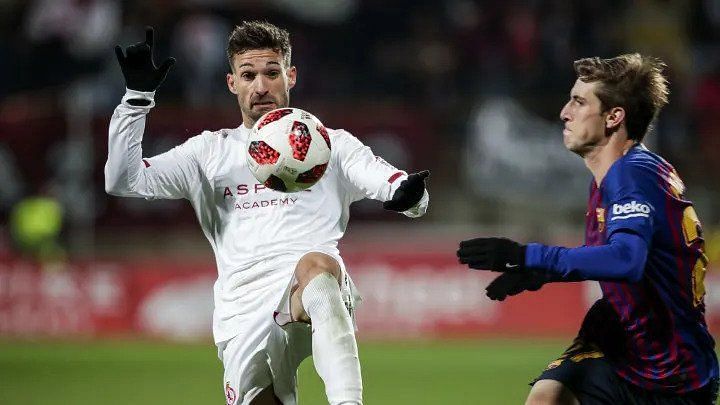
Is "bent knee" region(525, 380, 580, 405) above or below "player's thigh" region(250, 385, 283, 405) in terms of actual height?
above

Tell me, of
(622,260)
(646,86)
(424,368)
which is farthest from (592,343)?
(424,368)

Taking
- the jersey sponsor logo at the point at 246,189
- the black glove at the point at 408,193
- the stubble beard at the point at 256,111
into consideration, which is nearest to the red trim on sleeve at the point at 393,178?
the black glove at the point at 408,193

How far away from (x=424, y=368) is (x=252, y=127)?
18.9ft

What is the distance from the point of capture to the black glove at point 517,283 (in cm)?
450

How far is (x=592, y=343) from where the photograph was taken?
500cm

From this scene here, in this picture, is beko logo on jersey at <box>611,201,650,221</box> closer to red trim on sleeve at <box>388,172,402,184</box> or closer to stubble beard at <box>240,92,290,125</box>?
red trim on sleeve at <box>388,172,402,184</box>

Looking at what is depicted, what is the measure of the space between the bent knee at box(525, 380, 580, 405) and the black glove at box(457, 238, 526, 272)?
0.62 m

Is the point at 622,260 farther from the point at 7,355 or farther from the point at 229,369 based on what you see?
the point at 7,355

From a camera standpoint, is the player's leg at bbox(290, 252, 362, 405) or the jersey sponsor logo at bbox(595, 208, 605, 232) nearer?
the jersey sponsor logo at bbox(595, 208, 605, 232)

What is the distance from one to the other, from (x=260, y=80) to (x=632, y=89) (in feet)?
6.01

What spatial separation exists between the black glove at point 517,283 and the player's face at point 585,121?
2.36 feet

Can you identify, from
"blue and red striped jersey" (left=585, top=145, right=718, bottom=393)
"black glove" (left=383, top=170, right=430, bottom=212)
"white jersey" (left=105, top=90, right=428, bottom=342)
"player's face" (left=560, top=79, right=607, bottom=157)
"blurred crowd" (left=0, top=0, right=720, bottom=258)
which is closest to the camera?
"blue and red striped jersey" (left=585, top=145, right=718, bottom=393)

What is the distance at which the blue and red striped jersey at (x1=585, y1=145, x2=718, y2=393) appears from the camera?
4676mm

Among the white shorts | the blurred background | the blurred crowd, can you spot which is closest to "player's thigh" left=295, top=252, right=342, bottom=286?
the white shorts
